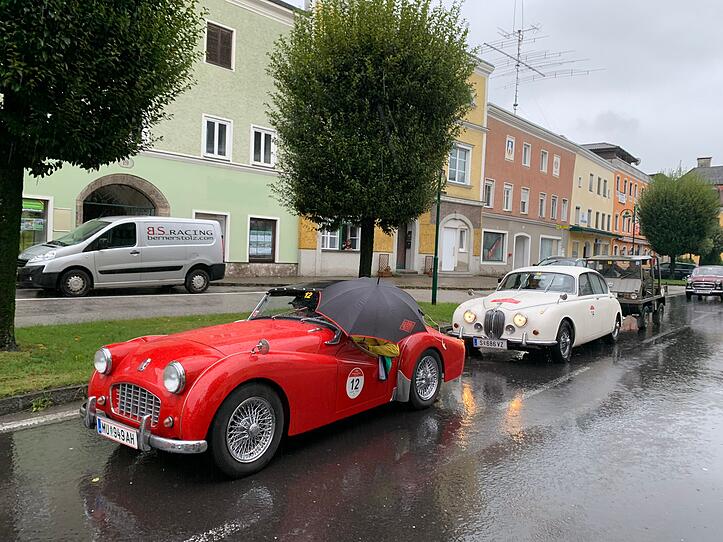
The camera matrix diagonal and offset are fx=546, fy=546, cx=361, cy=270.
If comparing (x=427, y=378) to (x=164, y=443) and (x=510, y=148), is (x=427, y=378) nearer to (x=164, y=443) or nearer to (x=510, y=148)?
(x=164, y=443)

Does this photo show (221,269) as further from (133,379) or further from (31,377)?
(133,379)

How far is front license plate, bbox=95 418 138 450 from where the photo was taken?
12.9ft

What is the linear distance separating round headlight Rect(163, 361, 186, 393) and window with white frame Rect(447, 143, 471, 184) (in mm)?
28393

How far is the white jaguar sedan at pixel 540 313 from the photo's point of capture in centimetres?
865

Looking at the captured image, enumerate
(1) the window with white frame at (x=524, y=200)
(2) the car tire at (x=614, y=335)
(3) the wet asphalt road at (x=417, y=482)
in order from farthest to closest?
(1) the window with white frame at (x=524, y=200), (2) the car tire at (x=614, y=335), (3) the wet asphalt road at (x=417, y=482)

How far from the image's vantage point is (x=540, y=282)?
33.1 ft

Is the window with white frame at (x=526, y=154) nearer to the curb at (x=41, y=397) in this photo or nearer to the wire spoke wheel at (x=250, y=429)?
the curb at (x=41, y=397)

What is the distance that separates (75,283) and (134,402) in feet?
36.6

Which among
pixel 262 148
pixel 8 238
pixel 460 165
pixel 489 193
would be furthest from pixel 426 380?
pixel 489 193

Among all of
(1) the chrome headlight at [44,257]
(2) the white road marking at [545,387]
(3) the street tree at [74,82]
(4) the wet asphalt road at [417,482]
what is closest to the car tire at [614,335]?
(2) the white road marking at [545,387]

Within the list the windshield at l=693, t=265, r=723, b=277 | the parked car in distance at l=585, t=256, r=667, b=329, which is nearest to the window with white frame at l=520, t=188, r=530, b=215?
the windshield at l=693, t=265, r=723, b=277

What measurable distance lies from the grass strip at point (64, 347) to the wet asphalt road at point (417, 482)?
1.11 metres

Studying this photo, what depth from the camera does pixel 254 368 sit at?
13.5ft

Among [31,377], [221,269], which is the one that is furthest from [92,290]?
[31,377]
